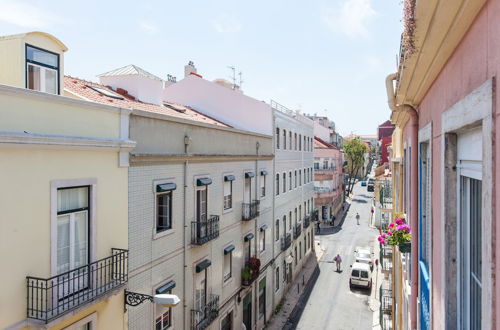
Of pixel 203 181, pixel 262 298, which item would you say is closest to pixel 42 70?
pixel 203 181

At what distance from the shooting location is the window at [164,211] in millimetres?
11578

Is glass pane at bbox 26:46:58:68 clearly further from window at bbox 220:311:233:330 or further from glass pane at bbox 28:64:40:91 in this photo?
window at bbox 220:311:233:330

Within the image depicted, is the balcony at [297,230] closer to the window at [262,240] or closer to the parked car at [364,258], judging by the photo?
the parked car at [364,258]

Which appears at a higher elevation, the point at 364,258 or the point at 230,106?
the point at 230,106

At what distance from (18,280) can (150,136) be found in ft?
16.5

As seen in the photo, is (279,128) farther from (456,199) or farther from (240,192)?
(456,199)

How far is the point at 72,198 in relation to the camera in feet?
27.0

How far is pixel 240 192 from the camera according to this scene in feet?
57.1

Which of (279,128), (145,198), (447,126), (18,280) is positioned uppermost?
(279,128)

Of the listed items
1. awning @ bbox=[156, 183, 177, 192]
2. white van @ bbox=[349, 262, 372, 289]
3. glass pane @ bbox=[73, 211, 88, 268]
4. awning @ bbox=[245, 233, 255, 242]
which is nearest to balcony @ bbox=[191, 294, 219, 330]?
awning @ bbox=[245, 233, 255, 242]

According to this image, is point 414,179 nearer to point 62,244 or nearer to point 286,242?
point 62,244

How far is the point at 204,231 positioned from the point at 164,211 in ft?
6.98

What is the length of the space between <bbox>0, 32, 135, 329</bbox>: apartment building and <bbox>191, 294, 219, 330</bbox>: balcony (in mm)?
4164

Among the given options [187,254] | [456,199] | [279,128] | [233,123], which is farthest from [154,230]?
[279,128]
